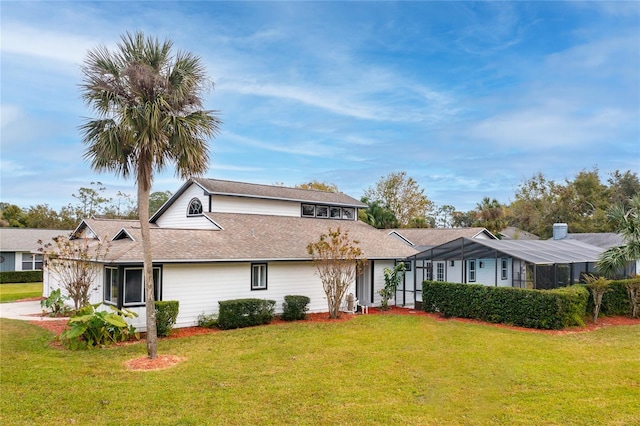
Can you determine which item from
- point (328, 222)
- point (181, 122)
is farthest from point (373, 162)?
point (181, 122)

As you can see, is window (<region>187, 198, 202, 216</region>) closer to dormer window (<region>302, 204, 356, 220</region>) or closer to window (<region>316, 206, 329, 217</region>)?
dormer window (<region>302, 204, 356, 220</region>)

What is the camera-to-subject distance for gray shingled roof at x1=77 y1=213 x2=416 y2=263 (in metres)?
14.6

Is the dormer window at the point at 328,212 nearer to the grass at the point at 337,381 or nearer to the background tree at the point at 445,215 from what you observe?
the grass at the point at 337,381

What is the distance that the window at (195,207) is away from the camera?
20.0m

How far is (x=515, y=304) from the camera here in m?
15.1

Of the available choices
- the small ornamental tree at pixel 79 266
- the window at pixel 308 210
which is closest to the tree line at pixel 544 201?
the window at pixel 308 210

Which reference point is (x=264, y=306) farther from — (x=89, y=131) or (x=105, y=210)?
(x=105, y=210)

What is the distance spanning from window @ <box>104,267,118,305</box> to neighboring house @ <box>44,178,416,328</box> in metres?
0.03

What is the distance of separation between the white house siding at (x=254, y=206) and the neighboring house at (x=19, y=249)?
59.0 feet

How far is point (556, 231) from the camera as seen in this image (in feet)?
103

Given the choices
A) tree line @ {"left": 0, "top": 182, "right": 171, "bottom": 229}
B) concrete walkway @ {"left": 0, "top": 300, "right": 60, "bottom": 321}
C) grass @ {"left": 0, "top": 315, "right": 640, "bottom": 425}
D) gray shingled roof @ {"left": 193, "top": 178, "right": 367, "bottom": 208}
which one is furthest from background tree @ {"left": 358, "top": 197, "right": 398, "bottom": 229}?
tree line @ {"left": 0, "top": 182, "right": 171, "bottom": 229}

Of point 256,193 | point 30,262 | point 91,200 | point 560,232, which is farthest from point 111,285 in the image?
point 91,200

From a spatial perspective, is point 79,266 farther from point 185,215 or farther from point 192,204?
point 192,204

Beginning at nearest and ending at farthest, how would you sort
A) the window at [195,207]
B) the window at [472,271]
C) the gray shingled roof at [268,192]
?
the window at [195,207]
the gray shingled roof at [268,192]
the window at [472,271]
